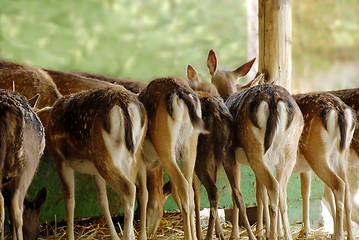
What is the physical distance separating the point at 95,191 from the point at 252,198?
1550 mm

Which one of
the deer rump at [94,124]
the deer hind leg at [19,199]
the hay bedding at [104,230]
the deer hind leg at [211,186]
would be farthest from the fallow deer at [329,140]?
the deer hind leg at [19,199]

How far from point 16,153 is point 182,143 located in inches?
47.5

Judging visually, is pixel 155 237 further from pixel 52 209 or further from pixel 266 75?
pixel 266 75

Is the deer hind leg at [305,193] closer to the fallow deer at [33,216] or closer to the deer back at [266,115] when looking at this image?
the deer back at [266,115]

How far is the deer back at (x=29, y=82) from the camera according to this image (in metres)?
5.25

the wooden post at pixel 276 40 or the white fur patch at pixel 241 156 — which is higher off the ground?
the wooden post at pixel 276 40

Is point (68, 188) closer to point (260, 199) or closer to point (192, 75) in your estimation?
point (260, 199)

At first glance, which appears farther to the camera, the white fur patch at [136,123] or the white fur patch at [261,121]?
the white fur patch at [261,121]

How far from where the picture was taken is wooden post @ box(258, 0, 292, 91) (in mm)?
5496

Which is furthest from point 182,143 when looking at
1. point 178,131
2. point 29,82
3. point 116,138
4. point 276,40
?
point 29,82

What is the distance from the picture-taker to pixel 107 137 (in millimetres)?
3498

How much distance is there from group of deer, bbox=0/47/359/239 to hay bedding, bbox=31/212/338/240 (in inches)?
15.1

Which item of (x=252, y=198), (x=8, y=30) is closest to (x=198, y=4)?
(x=8, y=30)

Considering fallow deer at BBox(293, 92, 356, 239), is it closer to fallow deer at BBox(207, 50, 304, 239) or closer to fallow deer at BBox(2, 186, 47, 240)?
fallow deer at BBox(207, 50, 304, 239)
